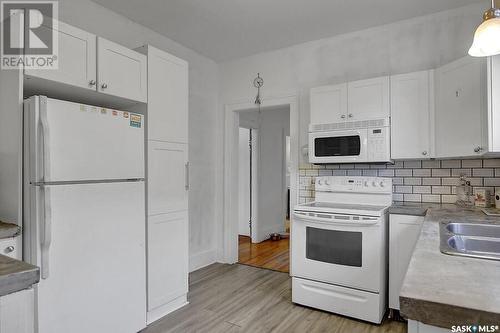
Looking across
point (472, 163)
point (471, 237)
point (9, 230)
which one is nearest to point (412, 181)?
point (472, 163)

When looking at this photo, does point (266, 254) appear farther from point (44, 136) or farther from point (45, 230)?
point (44, 136)

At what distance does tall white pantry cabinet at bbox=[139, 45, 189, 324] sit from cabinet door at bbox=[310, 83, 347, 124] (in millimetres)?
1304

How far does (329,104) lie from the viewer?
2918 mm

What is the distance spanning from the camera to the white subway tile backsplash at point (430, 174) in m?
2.48

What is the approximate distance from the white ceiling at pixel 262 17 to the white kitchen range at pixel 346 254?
61.3 inches

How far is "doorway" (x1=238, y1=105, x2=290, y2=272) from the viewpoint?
4.93 m

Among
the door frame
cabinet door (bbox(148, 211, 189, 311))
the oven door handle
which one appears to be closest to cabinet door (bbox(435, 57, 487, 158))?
the oven door handle

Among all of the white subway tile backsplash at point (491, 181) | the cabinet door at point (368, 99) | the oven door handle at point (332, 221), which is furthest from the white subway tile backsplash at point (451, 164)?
the oven door handle at point (332, 221)

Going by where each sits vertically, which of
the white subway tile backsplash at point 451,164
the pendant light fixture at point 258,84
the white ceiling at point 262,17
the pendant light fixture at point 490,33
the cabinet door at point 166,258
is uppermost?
the white ceiling at point 262,17

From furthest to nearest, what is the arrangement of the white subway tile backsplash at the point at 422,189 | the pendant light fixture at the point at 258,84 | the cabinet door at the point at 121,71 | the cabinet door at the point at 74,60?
1. the pendant light fixture at the point at 258,84
2. the white subway tile backsplash at the point at 422,189
3. the cabinet door at the point at 121,71
4. the cabinet door at the point at 74,60

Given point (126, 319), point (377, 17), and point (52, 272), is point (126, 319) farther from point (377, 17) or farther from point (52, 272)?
point (377, 17)

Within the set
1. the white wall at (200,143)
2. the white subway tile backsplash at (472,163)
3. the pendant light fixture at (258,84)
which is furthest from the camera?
the pendant light fixture at (258,84)

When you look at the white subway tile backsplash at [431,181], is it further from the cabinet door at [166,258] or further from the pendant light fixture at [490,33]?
the cabinet door at [166,258]

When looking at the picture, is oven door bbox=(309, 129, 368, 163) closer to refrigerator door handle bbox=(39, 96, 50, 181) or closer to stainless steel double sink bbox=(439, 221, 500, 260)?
stainless steel double sink bbox=(439, 221, 500, 260)
